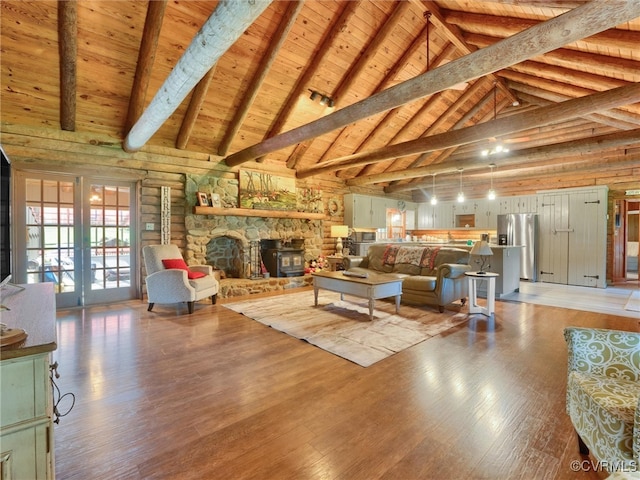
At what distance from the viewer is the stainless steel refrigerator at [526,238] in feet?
25.3

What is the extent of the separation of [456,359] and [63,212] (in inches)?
233

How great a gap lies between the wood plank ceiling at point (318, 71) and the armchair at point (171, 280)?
1745 millimetres

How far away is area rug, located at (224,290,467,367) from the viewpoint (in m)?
3.24

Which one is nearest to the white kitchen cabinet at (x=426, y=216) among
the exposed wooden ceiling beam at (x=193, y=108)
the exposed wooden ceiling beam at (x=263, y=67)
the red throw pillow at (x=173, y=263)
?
the exposed wooden ceiling beam at (x=263, y=67)

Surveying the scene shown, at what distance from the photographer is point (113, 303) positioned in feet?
16.9

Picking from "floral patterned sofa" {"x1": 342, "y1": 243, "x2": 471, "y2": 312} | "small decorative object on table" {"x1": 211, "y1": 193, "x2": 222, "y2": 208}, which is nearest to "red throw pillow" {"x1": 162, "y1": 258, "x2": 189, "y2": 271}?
"small decorative object on table" {"x1": 211, "y1": 193, "x2": 222, "y2": 208}

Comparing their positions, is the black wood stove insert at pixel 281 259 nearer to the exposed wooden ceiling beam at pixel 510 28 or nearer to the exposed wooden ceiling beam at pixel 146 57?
the exposed wooden ceiling beam at pixel 146 57

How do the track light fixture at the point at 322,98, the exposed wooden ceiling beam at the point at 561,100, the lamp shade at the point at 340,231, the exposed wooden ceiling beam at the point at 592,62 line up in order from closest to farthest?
the exposed wooden ceiling beam at the point at 592,62 → the exposed wooden ceiling beam at the point at 561,100 → the track light fixture at the point at 322,98 → the lamp shade at the point at 340,231

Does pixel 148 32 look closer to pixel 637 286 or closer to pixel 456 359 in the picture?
pixel 456 359

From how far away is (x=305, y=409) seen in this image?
2135mm

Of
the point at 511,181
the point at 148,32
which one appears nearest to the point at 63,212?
the point at 148,32

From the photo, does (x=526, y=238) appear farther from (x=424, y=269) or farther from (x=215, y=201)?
(x=215, y=201)

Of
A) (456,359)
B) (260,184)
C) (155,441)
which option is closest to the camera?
(155,441)

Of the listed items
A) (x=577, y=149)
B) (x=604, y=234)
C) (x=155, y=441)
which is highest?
(x=577, y=149)
